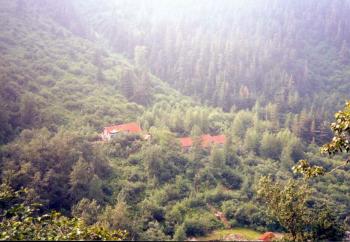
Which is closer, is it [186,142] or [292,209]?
[292,209]

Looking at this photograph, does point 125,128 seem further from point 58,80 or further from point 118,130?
point 58,80

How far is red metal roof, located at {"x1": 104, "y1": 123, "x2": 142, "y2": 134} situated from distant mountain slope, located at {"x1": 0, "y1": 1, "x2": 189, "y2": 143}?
2904mm

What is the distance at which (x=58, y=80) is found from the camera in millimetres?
78750

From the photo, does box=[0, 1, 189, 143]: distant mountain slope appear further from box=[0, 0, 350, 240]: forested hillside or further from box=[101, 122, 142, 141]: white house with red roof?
box=[101, 122, 142, 141]: white house with red roof

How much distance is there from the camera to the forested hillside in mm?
42562

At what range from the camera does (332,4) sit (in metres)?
150

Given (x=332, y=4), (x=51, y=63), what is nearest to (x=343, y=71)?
(x=332, y=4)

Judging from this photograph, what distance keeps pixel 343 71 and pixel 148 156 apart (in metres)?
85.2

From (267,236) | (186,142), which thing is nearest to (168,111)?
(186,142)

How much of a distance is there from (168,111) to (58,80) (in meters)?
23.5

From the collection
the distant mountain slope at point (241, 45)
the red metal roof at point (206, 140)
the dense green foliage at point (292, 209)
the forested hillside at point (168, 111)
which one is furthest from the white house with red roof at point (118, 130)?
the dense green foliage at point (292, 209)

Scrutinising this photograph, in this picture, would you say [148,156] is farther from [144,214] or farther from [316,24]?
[316,24]

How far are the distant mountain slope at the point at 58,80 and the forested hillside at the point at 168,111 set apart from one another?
326 mm

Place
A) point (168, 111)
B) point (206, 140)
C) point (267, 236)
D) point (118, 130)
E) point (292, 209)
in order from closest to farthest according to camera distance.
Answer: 1. point (292, 209)
2. point (267, 236)
3. point (118, 130)
4. point (206, 140)
5. point (168, 111)
